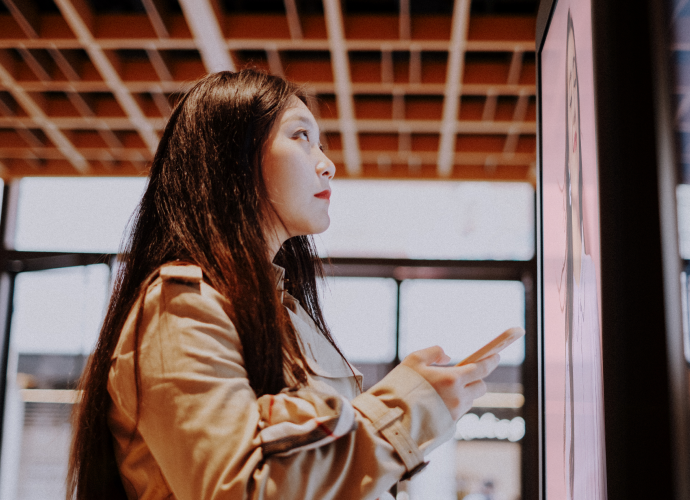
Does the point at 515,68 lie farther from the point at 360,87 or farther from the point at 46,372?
the point at 46,372

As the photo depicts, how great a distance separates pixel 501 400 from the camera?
4.32m

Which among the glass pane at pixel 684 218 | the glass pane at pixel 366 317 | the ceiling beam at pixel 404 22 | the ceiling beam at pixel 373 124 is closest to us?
the glass pane at pixel 684 218

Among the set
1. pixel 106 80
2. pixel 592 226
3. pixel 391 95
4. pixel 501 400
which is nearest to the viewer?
pixel 592 226

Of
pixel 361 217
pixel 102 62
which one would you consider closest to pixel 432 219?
pixel 361 217

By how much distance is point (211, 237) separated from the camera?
3.04 feet

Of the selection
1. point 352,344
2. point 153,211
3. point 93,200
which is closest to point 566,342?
point 153,211

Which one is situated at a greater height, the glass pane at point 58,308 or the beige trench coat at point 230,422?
the glass pane at point 58,308

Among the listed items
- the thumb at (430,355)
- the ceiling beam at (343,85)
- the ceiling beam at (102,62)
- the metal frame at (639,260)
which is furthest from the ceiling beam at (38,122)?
the metal frame at (639,260)

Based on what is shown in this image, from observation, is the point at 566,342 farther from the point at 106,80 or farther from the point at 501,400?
the point at 501,400

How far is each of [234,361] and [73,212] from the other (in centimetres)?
410

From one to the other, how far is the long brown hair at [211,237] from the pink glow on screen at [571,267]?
34cm

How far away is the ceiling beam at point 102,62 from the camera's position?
9.39ft

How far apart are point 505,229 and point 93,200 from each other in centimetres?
266

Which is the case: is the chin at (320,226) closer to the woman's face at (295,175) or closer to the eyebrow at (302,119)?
the woman's face at (295,175)
